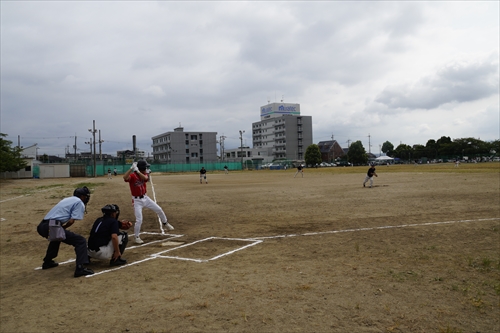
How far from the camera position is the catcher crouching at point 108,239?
693cm

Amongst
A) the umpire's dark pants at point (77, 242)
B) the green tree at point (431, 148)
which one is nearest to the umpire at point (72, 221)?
the umpire's dark pants at point (77, 242)

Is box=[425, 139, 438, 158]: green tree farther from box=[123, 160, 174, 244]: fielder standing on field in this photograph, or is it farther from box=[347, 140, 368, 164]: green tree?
box=[123, 160, 174, 244]: fielder standing on field

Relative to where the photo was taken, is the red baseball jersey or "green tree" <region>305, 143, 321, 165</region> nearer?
the red baseball jersey

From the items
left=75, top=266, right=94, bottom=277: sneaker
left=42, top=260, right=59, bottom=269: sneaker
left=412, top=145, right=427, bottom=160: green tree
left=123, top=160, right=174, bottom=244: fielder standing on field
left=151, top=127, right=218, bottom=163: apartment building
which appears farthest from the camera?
left=412, top=145, right=427, bottom=160: green tree

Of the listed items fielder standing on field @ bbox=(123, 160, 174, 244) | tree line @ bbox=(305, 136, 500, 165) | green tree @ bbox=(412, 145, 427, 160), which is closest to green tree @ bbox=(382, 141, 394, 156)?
green tree @ bbox=(412, 145, 427, 160)

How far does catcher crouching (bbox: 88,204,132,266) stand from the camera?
693cm

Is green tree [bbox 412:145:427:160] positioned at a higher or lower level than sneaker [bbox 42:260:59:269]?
higher

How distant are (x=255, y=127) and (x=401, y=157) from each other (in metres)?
51.7

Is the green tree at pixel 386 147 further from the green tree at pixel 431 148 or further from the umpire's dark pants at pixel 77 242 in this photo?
the umpire's dark pants at pixel 77 242

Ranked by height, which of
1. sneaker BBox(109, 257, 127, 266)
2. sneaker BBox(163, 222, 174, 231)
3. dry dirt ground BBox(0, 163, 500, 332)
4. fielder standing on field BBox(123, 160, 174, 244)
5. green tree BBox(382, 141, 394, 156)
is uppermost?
green tree BBox(382, 141, 394, 156)

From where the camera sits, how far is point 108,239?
7.00 meters

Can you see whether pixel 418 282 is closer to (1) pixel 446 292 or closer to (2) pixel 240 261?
(1) pixel 446 292

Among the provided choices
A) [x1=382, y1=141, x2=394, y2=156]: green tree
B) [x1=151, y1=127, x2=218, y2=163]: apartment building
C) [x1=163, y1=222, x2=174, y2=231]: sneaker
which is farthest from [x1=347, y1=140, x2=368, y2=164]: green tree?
[x1=163, y1=222, x2=174, y2=231]: sneaker

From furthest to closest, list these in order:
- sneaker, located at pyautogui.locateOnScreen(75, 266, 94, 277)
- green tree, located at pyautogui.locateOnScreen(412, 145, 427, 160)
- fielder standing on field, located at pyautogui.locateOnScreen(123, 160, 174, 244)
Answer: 1. green tree, located at pyautogui.locateOnScreen(412, 145, 427, 160)
2. fielder standing on field, located at pyautogui.locateOnScreen(123, 160, 174, 244)
3. sneaker, located at pyautogui.locateOnScreen(75, 266, 94, 277)
